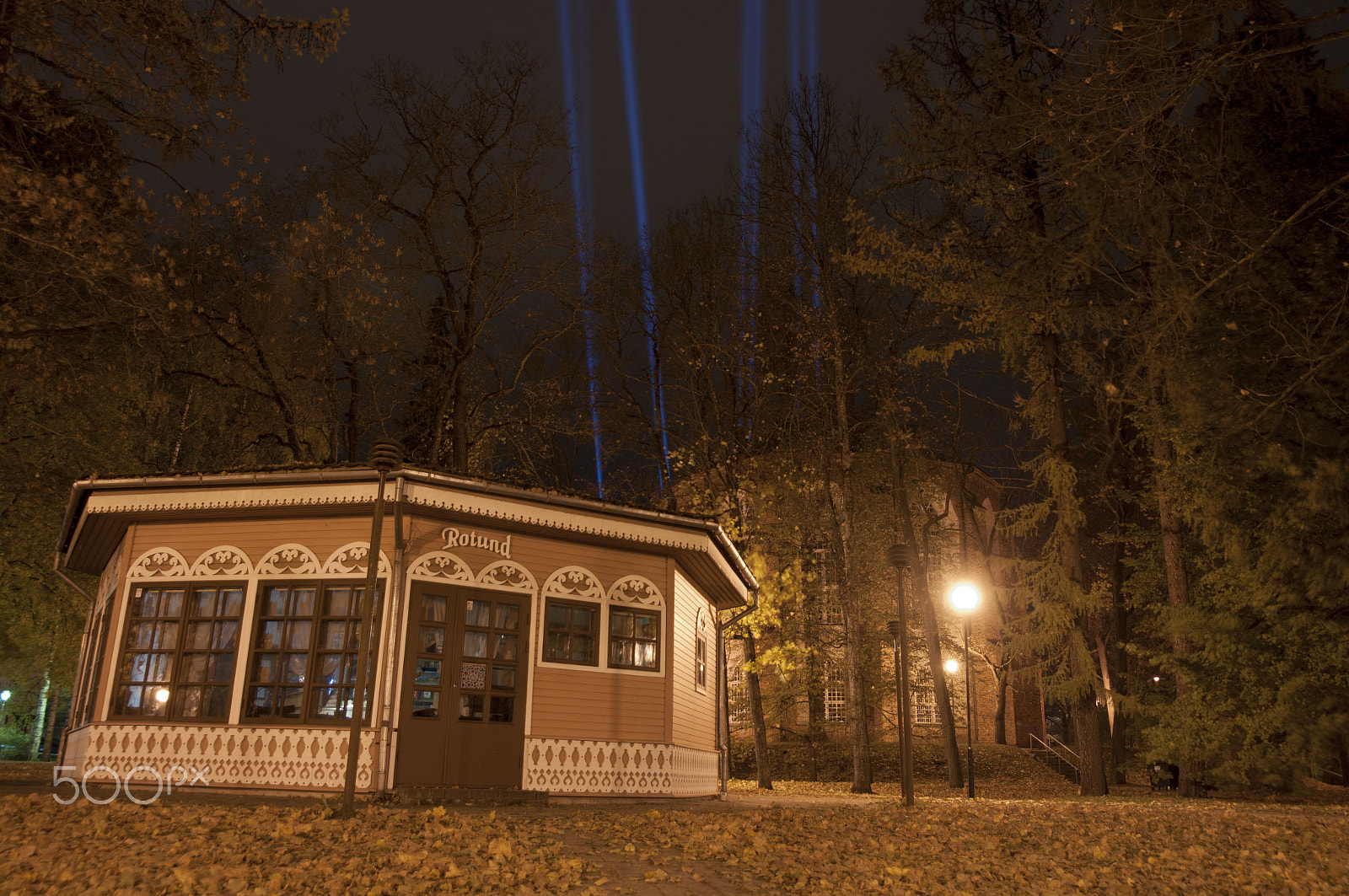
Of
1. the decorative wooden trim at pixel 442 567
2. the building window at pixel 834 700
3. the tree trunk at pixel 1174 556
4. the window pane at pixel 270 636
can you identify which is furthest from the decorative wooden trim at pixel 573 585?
the building window at pixel 834 700

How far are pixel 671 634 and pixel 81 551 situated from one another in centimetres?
998

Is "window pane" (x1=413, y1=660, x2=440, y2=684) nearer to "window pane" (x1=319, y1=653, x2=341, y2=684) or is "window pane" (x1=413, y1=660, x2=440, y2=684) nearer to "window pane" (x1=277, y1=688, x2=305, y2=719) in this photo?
"window pane" (x1=319, y1=653, x2=341, y2=684)

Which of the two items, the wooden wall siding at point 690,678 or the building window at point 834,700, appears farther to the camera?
the building window at point 834,700

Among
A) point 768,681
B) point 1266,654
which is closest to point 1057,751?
point 768,681

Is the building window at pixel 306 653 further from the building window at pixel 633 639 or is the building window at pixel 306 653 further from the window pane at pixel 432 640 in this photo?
the building window at pixel 633 639

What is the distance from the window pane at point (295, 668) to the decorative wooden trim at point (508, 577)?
234 cm

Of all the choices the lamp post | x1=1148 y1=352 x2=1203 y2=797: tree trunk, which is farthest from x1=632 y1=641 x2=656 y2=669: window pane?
x1=1148 y1=352 x2=1203 y2=797: tree trunk

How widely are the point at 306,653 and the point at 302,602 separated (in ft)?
2.19

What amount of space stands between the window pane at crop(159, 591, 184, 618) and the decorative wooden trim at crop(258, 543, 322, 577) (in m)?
1.24

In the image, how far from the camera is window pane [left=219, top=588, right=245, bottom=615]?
11516mm

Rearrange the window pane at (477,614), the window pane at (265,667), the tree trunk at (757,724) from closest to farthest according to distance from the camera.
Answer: the window pane at (265,667), the window pane at (477,614), the tree trunk at (757,724)

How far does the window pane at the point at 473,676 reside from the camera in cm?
1129

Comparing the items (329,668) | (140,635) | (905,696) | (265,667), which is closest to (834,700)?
(905,696)

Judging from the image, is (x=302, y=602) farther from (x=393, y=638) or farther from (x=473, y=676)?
(x=473, y=676)
